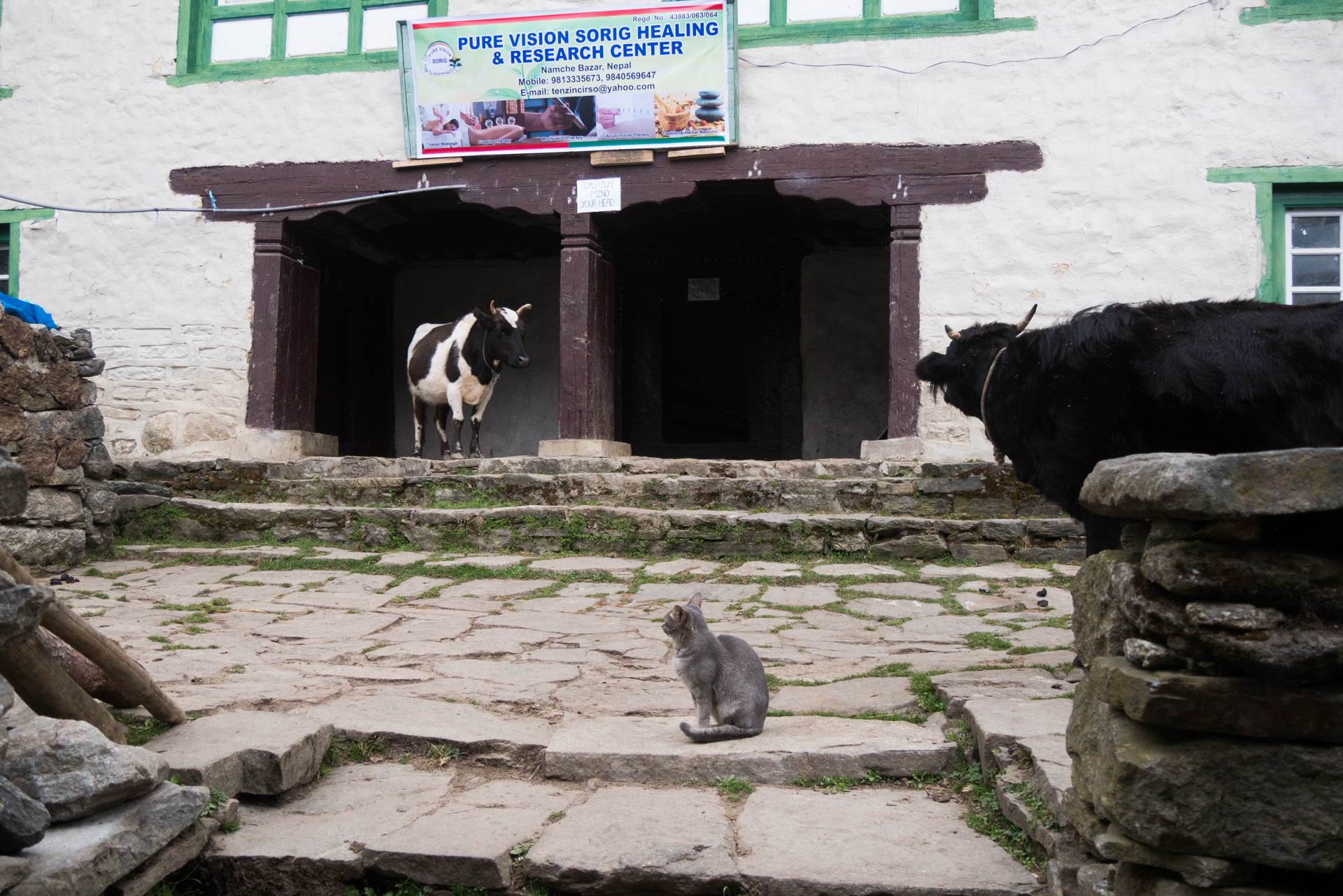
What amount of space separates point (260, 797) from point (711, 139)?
7.07m

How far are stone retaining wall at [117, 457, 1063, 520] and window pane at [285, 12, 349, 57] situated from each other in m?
3.89

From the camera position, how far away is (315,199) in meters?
9.15

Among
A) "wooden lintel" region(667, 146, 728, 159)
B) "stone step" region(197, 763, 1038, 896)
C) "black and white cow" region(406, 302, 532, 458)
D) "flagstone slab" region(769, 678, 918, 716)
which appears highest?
"wooden lintel" region(667, 146, 728, 159)

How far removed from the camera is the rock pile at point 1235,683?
1483mm

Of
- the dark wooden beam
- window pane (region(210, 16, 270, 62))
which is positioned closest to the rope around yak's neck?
the dark wooden beam

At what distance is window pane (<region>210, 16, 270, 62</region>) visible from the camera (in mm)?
9500

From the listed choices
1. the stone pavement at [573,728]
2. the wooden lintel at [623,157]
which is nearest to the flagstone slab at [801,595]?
the stone pavement at [573,728]

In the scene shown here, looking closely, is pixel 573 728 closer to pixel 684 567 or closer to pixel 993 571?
pixel 684 567

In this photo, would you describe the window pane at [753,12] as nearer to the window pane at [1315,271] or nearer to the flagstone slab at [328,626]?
the window pane at [1315,271]

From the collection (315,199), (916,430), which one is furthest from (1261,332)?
(315,199)

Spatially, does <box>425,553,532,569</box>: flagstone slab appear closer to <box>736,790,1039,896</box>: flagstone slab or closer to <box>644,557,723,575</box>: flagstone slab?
<box>644,557,723,575</box>: flagstone slab

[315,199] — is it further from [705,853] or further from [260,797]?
[705,853]

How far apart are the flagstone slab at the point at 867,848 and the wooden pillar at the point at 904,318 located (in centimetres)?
597

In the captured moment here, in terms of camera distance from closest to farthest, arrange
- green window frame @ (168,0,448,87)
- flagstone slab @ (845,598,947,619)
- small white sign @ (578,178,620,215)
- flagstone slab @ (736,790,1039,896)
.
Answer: flagstone slab @ (736,790,1039,896)
flagstone slab @ (845,598,947,619)
small white sign @ (578,178,620,215)
green window frame @ (168,0,448,87)
